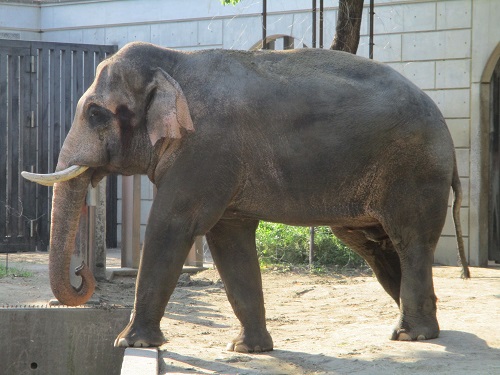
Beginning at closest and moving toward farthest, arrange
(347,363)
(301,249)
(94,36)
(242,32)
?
1. (347,363)
2. (301,249)
3. (242,32)
4. (94,36)

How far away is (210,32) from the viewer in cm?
1540

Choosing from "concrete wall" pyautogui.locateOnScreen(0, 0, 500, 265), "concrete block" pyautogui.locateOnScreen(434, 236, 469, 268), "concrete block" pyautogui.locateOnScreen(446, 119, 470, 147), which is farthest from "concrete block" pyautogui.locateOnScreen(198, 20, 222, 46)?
"concrete block" pyautogui.locateOnScreen(434, 236, 469, 268)

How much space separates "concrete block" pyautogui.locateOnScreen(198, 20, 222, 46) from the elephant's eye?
9281 millimetres

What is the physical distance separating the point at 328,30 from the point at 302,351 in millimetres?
8498

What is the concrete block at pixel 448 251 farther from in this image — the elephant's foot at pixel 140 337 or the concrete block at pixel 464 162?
the elephant's foot at pixel 140 337

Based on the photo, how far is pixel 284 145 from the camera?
613 centimetres

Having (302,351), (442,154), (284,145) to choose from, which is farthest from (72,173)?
(442,154)

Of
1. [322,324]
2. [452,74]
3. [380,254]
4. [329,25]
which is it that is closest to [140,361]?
[380,254]

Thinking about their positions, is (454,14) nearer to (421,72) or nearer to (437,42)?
(437,42)

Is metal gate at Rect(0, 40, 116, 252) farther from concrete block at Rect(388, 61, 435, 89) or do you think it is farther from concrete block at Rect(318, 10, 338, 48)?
concrete block at Rect(388, 61, 435, 89)

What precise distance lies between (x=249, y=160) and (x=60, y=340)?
2.19 m

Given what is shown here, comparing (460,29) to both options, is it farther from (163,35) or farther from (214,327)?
(214,327)

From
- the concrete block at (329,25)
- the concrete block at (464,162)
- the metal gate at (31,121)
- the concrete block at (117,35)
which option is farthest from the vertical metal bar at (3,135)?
the concrete block at (464,162)

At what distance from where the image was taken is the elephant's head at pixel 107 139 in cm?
613
